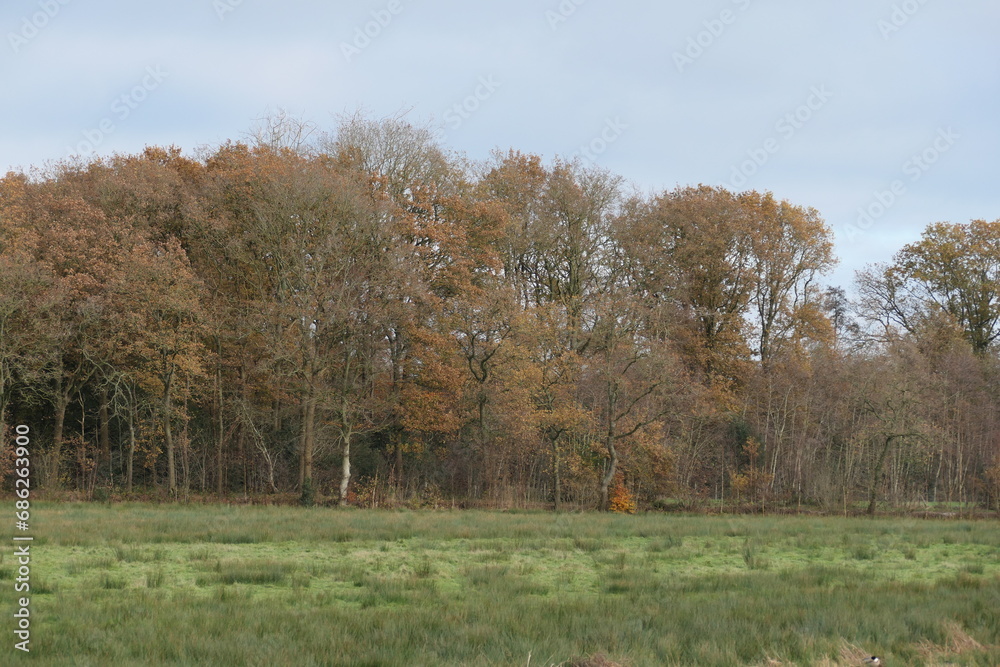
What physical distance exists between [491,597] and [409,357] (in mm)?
25700

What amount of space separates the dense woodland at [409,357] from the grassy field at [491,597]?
12932 millimetres

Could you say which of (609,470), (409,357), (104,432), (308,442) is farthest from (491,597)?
(104,432)

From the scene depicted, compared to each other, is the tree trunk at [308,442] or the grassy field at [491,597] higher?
the tree trunk at [308,442]

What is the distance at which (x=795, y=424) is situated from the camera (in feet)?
133

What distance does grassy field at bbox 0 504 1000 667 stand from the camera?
7684 mm

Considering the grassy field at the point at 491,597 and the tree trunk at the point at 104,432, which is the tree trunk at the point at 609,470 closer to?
the grassy field at the point at 491,597

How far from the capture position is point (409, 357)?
117 ft

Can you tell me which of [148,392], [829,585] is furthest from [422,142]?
[829,585]

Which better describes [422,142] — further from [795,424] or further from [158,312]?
[795,424]

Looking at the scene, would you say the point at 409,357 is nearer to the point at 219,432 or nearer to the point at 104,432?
the point at 219,432

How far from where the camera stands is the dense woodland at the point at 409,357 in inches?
1180

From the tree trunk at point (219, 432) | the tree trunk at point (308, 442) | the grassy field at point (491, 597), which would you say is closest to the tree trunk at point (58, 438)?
the tree trunk at point (219, 432)

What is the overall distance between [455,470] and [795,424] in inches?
668

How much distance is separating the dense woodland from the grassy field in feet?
42.4
